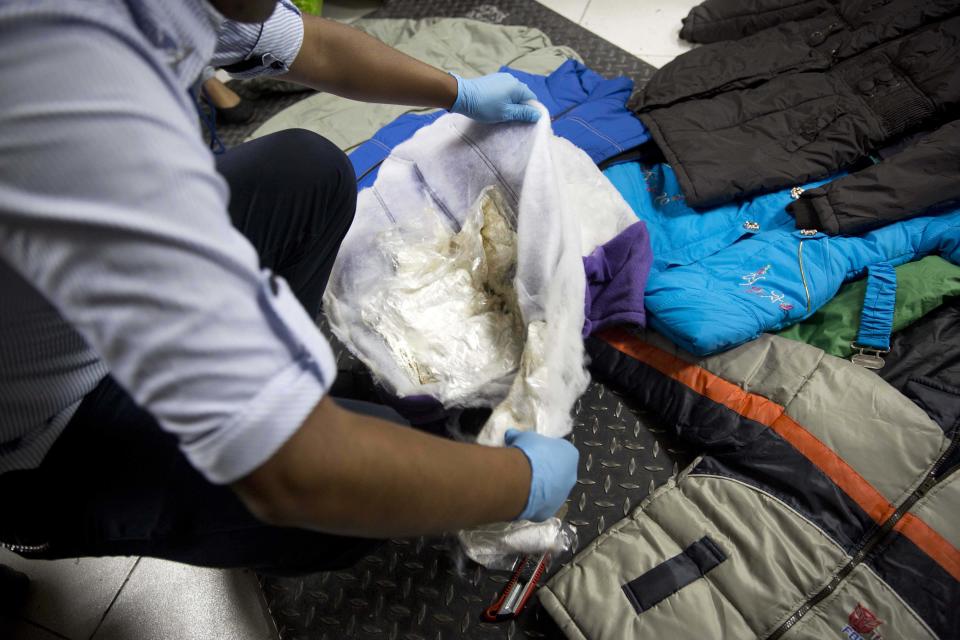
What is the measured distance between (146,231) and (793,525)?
816 mm

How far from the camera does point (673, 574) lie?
726 millimetres

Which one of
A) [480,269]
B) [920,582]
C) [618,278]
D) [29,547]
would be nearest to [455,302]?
[480,269]

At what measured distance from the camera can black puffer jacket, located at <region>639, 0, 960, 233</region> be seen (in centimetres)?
94

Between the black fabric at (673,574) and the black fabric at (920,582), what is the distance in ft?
0.63

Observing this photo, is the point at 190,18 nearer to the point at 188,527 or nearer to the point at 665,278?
the point at 188,527

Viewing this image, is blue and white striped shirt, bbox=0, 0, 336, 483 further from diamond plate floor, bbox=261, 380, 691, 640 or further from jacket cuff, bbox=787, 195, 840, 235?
jacket cuff, bbox=787, 195, 840, 235

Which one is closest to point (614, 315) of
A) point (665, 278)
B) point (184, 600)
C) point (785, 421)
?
point (665, 278)

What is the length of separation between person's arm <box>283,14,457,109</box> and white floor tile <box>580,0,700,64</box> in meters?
0.94

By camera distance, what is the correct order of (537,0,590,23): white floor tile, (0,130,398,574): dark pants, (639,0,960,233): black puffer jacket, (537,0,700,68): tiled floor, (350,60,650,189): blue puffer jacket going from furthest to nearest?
(537,0,590,23): white floor tile → (537,0,700,68): tiled floor → (350,60,650,189): blue puffer jacket → (639,0,960,233): black puffer jacket → (0,130,398,574): dark pants

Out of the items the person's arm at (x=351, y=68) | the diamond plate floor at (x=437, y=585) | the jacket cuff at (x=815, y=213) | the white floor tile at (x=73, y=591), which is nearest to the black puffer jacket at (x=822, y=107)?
the jacket cuff at (x=815, y=213)

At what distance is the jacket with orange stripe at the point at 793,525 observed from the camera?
0.67m

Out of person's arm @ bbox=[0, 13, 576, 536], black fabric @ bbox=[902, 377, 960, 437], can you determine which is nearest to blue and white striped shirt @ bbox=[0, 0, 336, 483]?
person's arm @ bbox=[0, 13, 576, 536]

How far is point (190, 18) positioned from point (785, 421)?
2.82 ft

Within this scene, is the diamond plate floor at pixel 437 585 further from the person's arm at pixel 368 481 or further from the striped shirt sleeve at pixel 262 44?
the striped shirt sleeve at pixel 262 44
